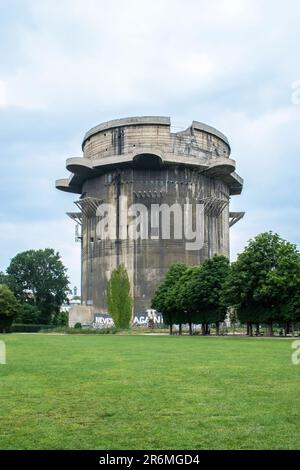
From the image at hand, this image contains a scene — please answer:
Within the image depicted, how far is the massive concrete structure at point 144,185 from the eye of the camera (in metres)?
87.8

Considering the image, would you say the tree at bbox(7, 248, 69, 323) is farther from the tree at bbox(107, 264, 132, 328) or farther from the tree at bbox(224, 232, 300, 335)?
the tree at bbox(224, 232, 300, 335)

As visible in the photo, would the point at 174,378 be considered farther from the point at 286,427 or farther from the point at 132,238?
the point at 132,238

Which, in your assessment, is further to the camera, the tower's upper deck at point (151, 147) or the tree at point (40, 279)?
the tree at point (40, 279)

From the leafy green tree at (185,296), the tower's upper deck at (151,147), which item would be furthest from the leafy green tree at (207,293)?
the tower's upper deck at (151,147)

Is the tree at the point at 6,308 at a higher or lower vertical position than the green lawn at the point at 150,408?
higher

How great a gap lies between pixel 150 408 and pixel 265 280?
120 ft

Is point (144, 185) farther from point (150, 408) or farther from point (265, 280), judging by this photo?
point (150, 408)

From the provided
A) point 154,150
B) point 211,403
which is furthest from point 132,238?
point 211,403

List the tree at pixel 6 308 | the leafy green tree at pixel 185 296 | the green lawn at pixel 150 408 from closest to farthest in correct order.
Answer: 1. the green lawn at pixel 150 408
2. the leafy green tree at pixel 185 296
3. the tree at pixel 6 308

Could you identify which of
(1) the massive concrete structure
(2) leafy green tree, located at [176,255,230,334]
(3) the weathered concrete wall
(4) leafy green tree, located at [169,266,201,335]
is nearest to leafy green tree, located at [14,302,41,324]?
(1) the massive concrete structure

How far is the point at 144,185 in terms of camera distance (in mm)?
89250

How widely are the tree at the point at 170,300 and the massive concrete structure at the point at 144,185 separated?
617 inches

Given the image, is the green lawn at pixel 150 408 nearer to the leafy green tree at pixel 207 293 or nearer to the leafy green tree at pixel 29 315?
the leafy green tree at pixel 207 293

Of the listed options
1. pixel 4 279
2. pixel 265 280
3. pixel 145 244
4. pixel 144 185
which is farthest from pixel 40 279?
pixel 265 280
